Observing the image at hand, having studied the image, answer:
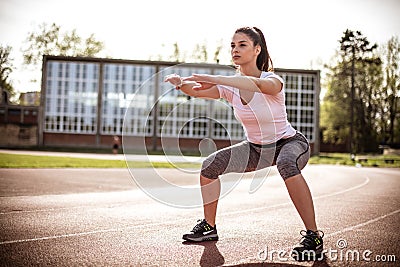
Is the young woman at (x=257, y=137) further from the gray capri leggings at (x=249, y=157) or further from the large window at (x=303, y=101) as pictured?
the large window at (x=303, y=101)

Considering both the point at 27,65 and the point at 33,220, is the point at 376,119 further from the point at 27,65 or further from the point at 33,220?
the point at 33,220

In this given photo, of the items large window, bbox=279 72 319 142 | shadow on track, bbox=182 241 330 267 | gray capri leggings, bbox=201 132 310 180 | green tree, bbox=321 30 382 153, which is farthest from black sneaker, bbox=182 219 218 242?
large window, bbox=279 72 319 142

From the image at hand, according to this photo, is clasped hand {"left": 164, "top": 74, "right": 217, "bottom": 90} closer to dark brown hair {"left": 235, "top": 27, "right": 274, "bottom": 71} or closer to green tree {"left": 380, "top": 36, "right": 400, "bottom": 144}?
dark brown hair {"left": 235, "top": 27, "right": 274, "bottom": 71}

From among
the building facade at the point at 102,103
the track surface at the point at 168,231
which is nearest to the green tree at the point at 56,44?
the building facade at the point at 102,103

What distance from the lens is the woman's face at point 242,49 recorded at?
5.05 m

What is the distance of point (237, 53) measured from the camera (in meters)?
5.05

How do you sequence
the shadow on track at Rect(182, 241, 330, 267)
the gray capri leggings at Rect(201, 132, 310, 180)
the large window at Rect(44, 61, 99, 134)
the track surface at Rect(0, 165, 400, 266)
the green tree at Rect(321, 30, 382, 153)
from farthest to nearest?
the large window at Rect(44, 61, 99, 134) < the green tree at Rect(321, 30, 382, 153) < the gray capri leggings at Rect(201, 132, 310, 180) < the track surface at Rect(0, 165, 400, 266) < the shadow on track at Rect(182, 241, 330, 267)

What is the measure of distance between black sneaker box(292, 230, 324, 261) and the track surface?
9 cm

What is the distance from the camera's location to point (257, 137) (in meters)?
5.12

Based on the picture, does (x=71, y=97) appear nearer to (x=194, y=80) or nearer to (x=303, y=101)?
(x=303, y=101)

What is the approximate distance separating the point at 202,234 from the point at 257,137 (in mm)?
1127

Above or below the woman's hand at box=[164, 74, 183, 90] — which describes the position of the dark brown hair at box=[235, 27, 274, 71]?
above

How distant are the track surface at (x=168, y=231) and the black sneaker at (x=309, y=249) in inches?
3.6

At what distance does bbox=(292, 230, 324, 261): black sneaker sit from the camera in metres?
4.45
